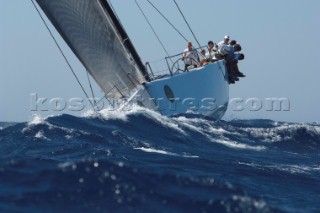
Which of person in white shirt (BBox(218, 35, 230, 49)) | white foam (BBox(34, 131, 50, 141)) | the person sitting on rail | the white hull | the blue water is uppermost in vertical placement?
person in white shirt (BBox(218, 35, 230, 49))

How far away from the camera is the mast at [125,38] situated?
522 inches

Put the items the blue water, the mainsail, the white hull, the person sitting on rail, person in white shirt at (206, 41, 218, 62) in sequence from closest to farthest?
the blue water, the mainsail, the white hull, the person sitting on rail, person in white shirt at (206, 41, 218, 62)

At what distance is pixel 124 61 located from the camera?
543 inches

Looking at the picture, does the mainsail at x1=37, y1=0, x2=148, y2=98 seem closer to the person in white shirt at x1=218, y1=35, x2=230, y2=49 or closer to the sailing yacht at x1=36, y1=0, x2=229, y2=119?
the sailing yacht at x1=36, y1=0, x2=229, y2=119

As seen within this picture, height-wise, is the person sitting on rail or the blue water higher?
the person sitting on rail

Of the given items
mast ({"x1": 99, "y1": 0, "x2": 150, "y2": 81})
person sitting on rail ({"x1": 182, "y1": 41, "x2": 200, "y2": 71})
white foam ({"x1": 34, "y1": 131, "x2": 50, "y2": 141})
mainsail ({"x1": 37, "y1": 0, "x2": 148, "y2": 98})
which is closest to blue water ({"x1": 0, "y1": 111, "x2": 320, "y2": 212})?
white foam ({"x1": 34, "y1": 131, "x2": 50, "y2": 141})

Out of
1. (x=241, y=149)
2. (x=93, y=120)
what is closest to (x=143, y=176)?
(x=241, y=149)

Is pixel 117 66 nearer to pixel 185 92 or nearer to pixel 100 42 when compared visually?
pixel 100 42

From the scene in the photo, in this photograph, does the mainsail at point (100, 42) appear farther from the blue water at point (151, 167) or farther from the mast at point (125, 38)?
the blue water at point (151, 167)

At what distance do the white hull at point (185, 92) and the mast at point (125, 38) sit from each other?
890mm

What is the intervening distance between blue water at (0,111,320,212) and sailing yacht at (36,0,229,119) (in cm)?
147

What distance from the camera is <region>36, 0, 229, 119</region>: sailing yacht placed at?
40.0 ft

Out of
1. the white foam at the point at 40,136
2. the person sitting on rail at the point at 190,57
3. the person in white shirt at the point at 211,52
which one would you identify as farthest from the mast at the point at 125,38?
the white foam at the point at 40,136

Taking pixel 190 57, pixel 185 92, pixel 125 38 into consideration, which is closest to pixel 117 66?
pixel 125 38
